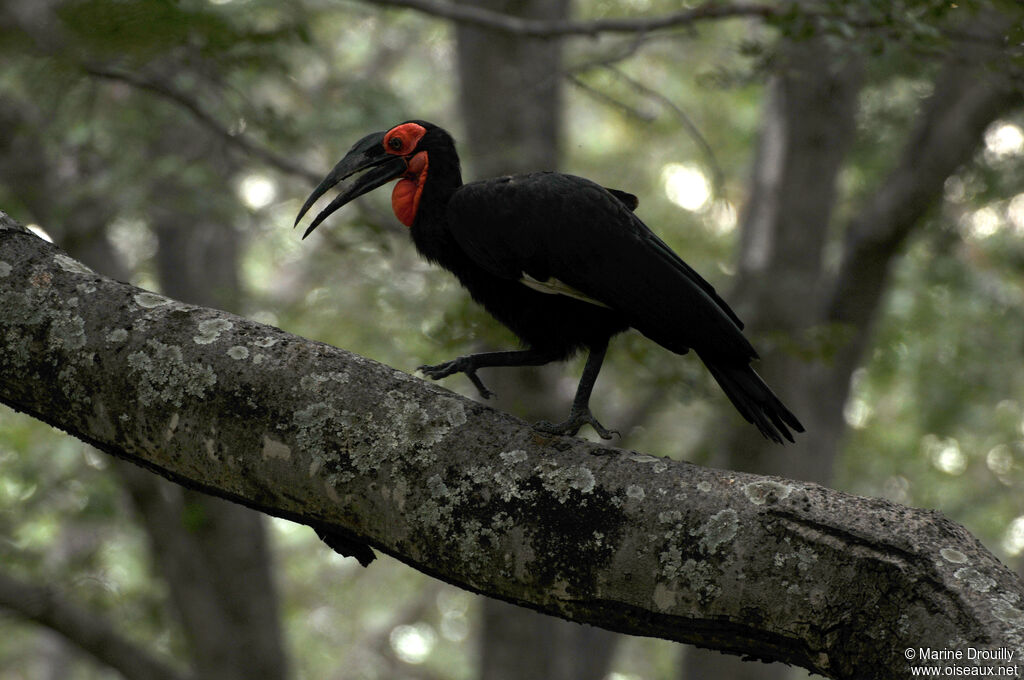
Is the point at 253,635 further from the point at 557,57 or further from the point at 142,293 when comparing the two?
the point at 142,293

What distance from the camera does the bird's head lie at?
10.5 ft

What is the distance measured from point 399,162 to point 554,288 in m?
0.77

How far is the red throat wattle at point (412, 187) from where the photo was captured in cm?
320

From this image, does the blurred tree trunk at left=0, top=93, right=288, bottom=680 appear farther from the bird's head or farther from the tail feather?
the tail feather

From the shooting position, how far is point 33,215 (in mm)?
5730

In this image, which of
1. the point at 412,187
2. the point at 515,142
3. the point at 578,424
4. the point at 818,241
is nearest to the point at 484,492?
the point at 578,424

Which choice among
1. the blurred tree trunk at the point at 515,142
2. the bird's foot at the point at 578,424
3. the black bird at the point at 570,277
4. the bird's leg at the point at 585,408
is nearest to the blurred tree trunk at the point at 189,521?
the blurred tree trunk at the point at 515,142

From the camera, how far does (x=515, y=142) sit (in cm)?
613

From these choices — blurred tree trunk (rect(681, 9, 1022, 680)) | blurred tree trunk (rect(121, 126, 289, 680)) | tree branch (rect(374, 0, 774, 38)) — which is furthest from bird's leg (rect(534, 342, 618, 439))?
blurred tree trunk (rect(121, 126, 289, 680))

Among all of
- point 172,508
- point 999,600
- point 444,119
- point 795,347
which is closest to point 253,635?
point 172,508

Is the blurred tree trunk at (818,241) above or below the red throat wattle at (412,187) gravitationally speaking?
above

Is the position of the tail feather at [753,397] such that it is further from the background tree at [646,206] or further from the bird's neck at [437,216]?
the background tree at [646,206]

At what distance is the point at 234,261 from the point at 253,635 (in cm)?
275

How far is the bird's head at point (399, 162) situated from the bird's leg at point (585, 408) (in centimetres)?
78
